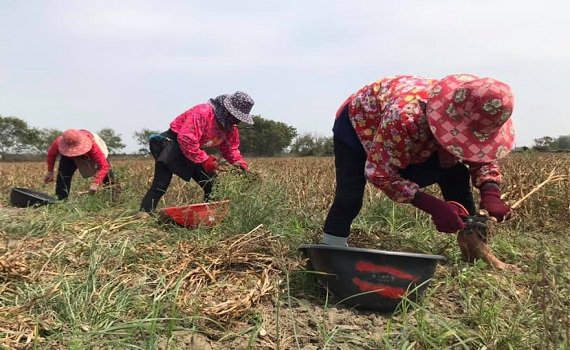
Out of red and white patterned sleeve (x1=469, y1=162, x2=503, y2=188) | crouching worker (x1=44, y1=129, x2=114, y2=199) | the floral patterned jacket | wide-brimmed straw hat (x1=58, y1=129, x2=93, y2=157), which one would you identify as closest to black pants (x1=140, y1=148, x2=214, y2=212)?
crouching worker (x1=44, y1=129, x2=114, y2=199)

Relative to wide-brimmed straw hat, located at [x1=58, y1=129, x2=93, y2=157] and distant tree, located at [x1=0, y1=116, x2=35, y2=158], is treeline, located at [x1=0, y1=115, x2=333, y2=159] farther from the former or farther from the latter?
wide-brimmed straw hat, located at [x1=58, y1=129, x2=93, y2=157]

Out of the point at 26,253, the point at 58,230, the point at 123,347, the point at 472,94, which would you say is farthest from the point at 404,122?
the point at 58,230

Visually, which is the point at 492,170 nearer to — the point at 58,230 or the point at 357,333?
the point at 357,333

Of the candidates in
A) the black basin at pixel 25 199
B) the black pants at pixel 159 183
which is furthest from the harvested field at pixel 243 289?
the black basin at pixel 25 199

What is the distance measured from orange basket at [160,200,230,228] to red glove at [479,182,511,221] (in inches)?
71.2

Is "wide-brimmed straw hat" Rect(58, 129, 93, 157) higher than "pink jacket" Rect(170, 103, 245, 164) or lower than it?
lower

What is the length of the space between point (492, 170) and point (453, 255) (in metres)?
0.57

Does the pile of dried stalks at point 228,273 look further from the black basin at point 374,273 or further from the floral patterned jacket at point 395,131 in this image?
the floral patterned jacket at point 395,131

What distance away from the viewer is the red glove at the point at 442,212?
2350 mm

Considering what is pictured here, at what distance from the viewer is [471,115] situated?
214 cm

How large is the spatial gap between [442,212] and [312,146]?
4355cm

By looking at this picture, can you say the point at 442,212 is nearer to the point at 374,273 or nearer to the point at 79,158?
the point at 374,273

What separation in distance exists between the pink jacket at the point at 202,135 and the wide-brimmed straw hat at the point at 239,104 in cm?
23

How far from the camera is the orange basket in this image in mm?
3598
